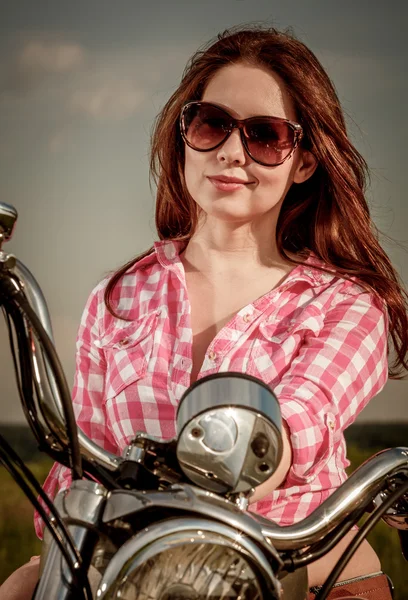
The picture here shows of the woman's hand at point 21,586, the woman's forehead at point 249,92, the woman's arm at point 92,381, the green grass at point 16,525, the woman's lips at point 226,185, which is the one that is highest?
the woman's forehead at point 249,92

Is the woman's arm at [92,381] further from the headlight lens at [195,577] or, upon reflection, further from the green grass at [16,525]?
the green grass at [16,525]

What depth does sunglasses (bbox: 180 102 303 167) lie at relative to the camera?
5.14 feet

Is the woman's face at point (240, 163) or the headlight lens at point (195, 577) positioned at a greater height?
the woman's face at point (240, 163)

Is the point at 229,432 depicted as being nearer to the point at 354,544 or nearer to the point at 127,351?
the point at 354,544

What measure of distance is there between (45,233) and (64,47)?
0.76 meters

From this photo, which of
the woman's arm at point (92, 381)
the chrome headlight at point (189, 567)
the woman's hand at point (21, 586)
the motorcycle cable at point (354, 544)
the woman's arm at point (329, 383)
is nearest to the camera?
the chrome headlight at point (189, 567)

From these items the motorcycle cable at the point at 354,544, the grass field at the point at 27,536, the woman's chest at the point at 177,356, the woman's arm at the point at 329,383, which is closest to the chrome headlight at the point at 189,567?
the motorcycle cable at the point at 354,544

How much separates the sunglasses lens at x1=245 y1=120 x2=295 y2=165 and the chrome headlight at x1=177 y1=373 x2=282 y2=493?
3.05ft

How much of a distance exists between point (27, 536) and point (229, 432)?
9.15 ft

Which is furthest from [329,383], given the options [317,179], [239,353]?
[317,179]

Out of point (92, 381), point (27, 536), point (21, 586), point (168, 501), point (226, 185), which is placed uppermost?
point (226, 185)

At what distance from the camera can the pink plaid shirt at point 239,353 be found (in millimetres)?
1500

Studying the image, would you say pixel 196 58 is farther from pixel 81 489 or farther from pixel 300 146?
pixel 81 489

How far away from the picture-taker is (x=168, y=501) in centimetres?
67
